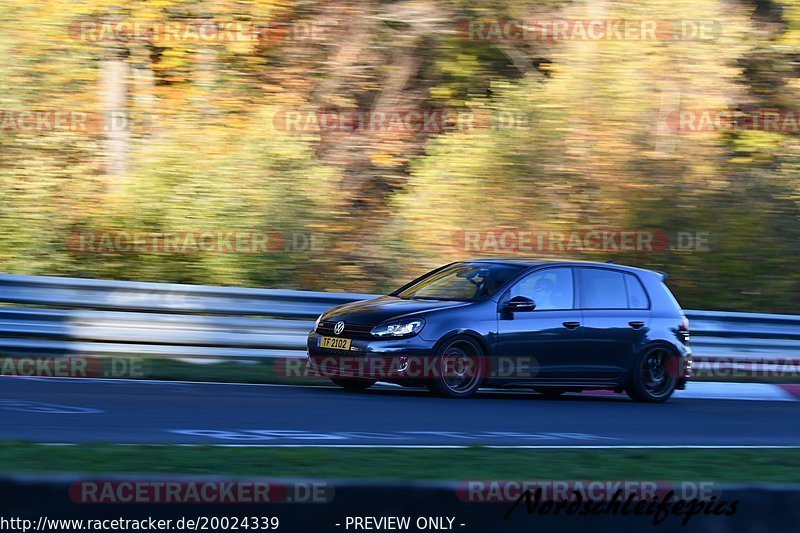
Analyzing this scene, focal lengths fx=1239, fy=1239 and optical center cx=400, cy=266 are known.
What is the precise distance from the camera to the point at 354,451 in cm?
809

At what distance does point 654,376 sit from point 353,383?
3460mm

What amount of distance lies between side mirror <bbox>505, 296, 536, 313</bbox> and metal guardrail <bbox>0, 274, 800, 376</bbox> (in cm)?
277

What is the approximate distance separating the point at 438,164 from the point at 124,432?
12356 mm

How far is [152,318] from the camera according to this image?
45.2 feet

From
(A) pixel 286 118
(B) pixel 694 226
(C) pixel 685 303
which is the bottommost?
(C) pixel 685 303

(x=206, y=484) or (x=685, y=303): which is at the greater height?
(x=206, y=484)

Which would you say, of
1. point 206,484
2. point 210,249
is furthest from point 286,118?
point 206,484

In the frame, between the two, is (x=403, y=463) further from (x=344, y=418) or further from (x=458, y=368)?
(x=458, y=368)

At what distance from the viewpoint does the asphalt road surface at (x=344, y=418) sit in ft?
28.8

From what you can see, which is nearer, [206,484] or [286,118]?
[206,484]

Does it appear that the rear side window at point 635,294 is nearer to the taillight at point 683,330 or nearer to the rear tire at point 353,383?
the taillight at point 683,330

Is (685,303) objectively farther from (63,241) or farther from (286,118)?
(63,241)

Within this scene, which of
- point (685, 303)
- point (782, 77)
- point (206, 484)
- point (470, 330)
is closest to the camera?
point (206, 484)

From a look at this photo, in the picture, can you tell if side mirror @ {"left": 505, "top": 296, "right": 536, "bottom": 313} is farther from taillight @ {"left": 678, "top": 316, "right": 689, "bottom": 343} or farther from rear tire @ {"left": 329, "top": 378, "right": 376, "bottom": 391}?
taillight @ {"left": 678, "top": 316, "right": 689, "bottom": 343}
